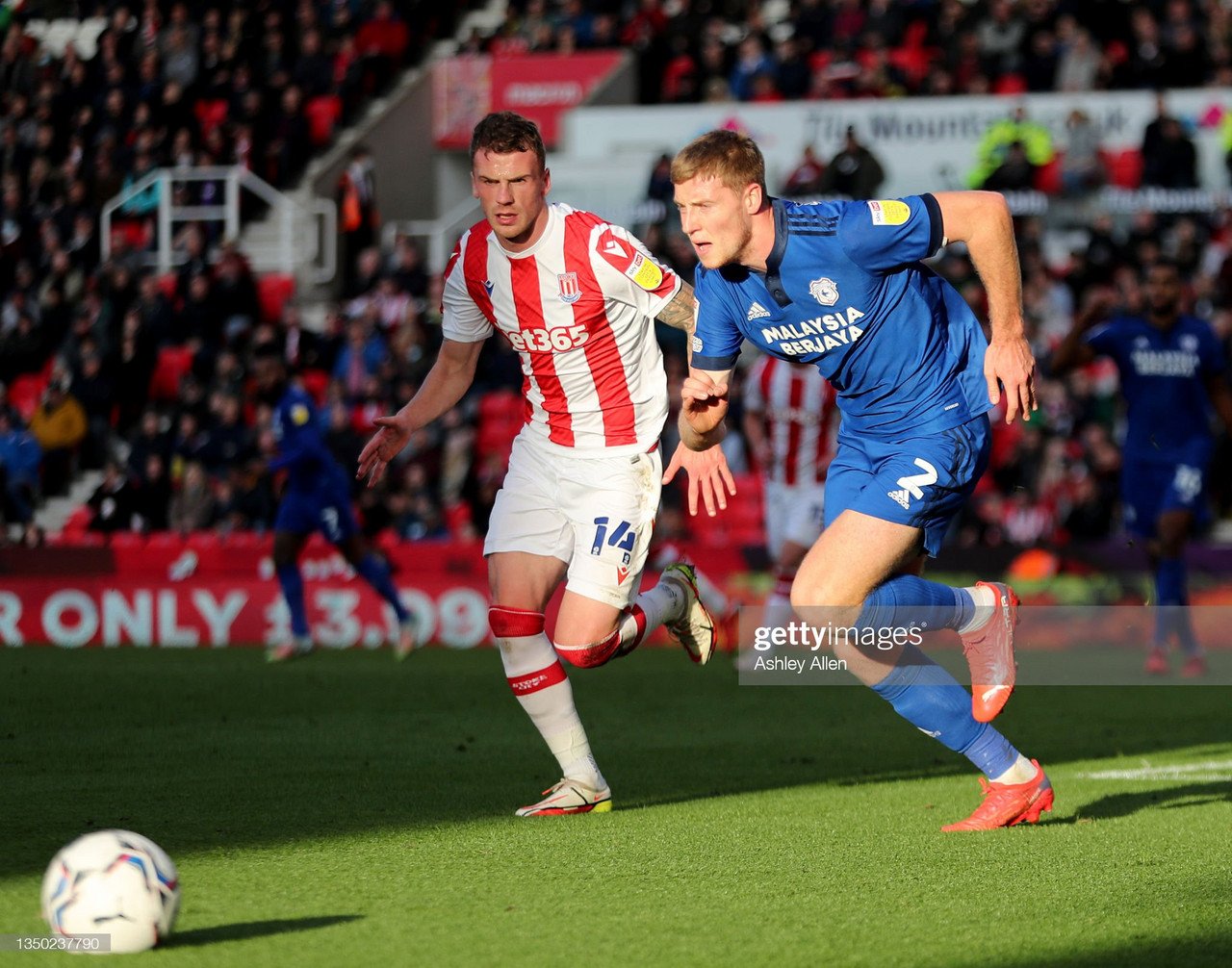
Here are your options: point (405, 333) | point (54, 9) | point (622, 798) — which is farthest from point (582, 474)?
point (54, 9)

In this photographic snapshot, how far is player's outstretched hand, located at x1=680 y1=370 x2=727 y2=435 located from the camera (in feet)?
19.3

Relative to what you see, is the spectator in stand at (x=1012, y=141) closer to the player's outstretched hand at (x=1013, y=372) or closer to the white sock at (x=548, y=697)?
the white sock at (x=548, y=697)

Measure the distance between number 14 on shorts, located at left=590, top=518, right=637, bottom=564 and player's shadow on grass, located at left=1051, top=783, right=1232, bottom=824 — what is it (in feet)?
5.55

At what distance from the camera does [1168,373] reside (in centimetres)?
1133

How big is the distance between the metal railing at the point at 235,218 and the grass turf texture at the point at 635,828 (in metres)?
11.7

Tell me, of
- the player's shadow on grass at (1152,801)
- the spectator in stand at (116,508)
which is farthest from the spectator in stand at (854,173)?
the player's shadow on grass at (1152,801)

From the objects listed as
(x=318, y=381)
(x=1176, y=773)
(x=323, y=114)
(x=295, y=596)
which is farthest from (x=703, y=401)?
(x=323, y=114)

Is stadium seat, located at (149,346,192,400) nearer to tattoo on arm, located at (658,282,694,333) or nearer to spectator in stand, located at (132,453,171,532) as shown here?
spectator in stand, located at (132,453,171,532)

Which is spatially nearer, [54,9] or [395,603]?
[395,603]

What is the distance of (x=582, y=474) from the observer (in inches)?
265

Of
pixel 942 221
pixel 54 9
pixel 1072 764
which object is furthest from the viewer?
pixel 54 9

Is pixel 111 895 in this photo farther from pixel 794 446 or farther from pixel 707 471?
pixel 794 446

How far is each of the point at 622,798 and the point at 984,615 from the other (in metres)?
1.60

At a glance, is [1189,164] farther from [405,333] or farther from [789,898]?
[789,898]
